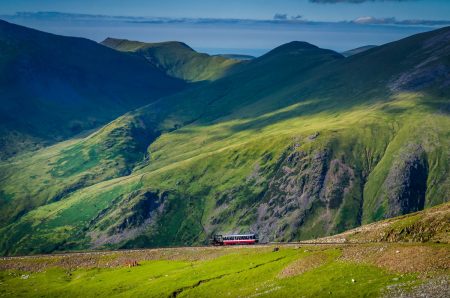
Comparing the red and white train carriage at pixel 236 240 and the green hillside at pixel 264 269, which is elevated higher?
the green hillside at pixel 264 269

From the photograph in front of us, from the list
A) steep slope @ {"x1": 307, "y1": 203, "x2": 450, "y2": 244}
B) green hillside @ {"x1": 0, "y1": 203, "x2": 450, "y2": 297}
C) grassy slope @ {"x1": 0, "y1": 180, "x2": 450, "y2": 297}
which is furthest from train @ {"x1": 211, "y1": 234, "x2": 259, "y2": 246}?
steep slope @ {"x1": 307, "y1": 203, "x2": 450, "y2": 244}

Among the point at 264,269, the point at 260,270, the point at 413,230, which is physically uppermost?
the point at 413,230

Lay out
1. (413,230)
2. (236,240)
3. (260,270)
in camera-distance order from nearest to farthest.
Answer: (260,270) → (413,230) → (236,240)

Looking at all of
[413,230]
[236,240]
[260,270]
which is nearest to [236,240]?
[236,240]

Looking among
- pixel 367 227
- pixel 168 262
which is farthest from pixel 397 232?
pixel 168 262

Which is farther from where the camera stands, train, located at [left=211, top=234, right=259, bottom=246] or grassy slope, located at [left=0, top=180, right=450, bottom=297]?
train, located at [left=211, top=234, right=259, bottom=246]

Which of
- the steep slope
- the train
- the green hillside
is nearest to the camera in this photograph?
the green hillside

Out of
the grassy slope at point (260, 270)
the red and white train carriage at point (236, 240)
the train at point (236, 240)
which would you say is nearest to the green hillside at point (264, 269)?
the grassy slope at point (260, 270)

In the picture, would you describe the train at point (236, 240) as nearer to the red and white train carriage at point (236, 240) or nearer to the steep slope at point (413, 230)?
the red and white train carriage at point (236, 240)

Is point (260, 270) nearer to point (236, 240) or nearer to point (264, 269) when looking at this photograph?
point (264, 269)

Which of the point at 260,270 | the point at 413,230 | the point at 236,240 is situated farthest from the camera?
the point at 236,240

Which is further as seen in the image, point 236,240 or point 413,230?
point 236,240

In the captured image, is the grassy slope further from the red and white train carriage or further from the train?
the red and white train carriage

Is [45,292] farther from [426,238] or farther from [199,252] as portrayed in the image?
[426,238]
